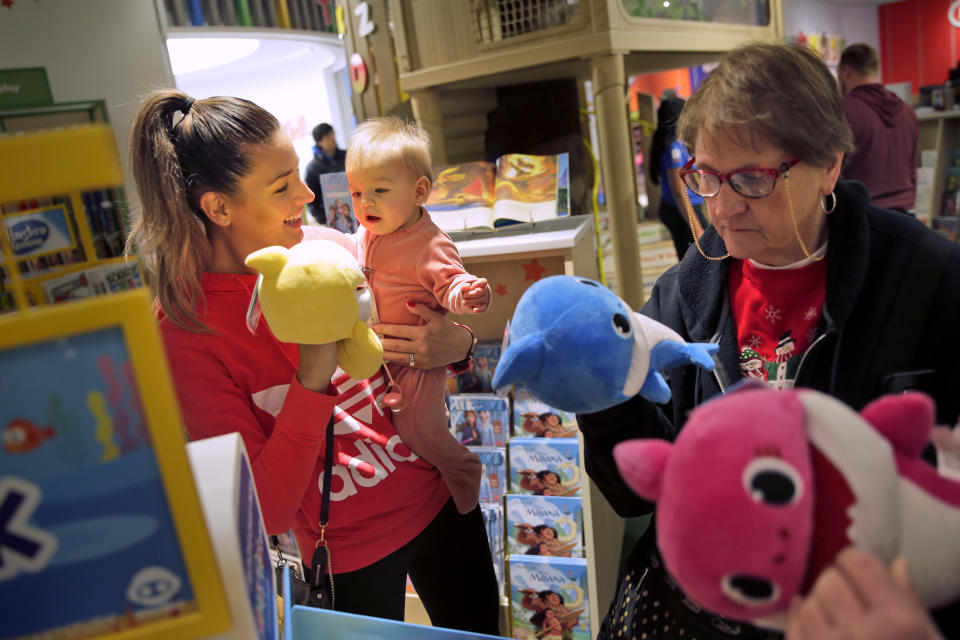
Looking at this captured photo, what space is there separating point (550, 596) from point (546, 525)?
217 millimetres

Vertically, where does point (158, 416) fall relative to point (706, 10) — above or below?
below

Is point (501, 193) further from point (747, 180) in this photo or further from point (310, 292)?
point (310, 292)

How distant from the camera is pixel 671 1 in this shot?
212cm

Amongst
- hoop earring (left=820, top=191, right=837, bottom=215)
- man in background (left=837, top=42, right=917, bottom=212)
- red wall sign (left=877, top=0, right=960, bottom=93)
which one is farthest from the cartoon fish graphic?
red wall sign (left=877, top=0, right=960, bottom=93)

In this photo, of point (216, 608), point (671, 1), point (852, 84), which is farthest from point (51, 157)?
point (852, 84)

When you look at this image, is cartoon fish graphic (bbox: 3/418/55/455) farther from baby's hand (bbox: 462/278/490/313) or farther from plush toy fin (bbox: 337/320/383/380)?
baby's hand (bbox: 462/278/490/313)

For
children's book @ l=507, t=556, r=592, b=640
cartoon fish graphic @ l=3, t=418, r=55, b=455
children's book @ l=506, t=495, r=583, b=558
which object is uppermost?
cartoon fish graphic @ l=3, t=418, r=55, b=455

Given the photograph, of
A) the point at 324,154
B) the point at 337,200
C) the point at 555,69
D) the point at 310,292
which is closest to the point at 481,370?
the point at 337,200

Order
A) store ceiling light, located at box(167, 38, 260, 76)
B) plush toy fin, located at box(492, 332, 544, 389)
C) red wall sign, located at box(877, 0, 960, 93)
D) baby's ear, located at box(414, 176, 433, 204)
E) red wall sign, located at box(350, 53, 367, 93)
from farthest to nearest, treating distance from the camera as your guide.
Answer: red wall sign, located at box(877, 0, 960, 93)
store ceiling light, located at box(167, 38, 260, 76)
red wall sign, located at box(350, 53, 367, 93)
baby's ear, located at box(414, 176, 433, 204)
plush toy fin, located at box(492, 332, 544, 389)

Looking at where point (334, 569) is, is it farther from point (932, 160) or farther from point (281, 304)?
point (932, 160)

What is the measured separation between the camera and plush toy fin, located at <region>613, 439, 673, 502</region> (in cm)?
49

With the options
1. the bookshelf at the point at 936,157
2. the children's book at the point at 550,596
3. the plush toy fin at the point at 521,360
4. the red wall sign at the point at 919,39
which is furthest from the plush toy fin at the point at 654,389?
the red wall sign at the point at 919,39

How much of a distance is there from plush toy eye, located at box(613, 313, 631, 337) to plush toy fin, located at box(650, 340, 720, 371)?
0.08 m

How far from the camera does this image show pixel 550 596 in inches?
75.2
